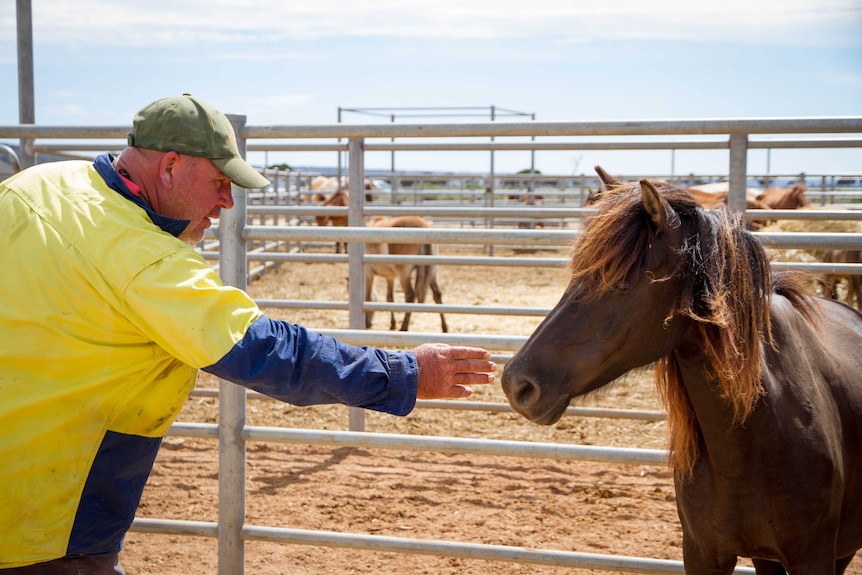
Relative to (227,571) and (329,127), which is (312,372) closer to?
(329,127)

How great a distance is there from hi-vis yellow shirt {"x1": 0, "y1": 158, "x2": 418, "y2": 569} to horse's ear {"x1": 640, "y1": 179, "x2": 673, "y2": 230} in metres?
0.72

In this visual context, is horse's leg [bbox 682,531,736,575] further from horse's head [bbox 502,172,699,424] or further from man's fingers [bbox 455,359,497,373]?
man's fingers [bbox 455,359,497,373]

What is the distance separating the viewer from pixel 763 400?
1989 mm

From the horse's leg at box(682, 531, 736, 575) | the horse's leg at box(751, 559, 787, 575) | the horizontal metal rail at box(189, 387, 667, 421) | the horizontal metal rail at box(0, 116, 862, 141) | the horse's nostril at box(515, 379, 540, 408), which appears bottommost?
the horizontal metal rail at box(189, 387, 667, 421)

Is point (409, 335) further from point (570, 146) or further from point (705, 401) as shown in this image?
point (570, 146)

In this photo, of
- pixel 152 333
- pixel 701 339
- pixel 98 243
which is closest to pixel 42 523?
pixel 152 333

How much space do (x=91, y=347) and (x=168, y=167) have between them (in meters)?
0.43

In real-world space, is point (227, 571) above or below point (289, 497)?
above

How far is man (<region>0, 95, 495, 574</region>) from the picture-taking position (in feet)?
5.07

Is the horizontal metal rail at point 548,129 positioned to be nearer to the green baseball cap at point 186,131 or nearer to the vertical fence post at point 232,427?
the vertical fence post at point 232,427

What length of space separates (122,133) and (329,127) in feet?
2.64

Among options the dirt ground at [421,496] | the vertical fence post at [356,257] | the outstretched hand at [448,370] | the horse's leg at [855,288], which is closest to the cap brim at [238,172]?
the outstretched hand at [448,370]

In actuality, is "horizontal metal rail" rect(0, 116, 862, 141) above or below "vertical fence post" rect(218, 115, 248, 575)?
above

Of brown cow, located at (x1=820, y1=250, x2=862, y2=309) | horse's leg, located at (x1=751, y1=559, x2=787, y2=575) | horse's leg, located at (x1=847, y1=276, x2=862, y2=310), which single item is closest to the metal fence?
horse's leg, located at (x1=751, y1=559, x2=787, y2=575)
